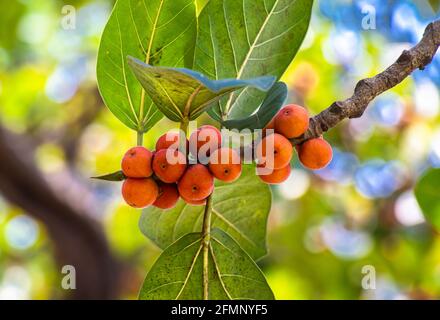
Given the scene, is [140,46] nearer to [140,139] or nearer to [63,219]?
[140,139]

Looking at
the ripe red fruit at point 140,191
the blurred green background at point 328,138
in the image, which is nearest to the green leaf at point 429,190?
the ripe red fruit at point 140,191

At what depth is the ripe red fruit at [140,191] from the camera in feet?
3.35

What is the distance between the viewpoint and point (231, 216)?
1.38 meters

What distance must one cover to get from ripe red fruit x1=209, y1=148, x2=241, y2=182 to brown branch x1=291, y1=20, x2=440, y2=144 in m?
0.10

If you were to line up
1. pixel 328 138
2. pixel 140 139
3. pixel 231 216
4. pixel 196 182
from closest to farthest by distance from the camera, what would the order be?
pixel 196 182 → pixel 140 139 → pixel 231 216 → pixel 328 138

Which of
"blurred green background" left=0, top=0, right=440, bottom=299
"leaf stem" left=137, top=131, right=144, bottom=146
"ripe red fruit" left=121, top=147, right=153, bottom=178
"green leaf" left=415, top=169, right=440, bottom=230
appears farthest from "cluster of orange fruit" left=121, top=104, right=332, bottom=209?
A: "blurred green background" left=0, top=0, right=440, bottom=299

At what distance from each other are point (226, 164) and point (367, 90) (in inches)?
10.0

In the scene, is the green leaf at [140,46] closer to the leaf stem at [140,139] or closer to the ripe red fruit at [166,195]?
the leaf stem at [140,139]

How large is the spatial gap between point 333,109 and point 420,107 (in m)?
2.72

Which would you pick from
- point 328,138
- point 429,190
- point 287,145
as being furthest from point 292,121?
point 328,138

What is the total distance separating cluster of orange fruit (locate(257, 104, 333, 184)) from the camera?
3.31ft

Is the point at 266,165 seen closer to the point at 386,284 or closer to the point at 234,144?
the point at 234,144

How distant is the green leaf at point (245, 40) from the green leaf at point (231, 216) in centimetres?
19

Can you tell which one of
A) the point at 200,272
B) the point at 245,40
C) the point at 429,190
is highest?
the point at 245,40
